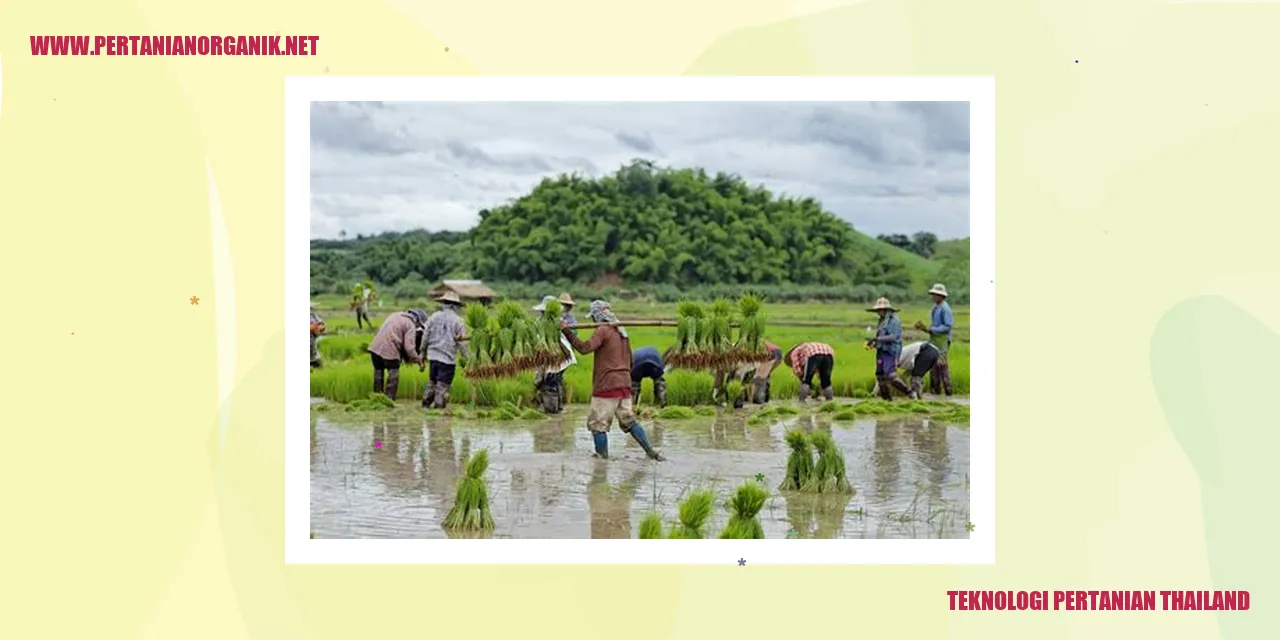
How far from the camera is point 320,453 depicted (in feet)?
33.9

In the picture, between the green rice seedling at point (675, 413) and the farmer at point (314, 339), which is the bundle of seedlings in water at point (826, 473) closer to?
the green rice seedling at point (675, 413)

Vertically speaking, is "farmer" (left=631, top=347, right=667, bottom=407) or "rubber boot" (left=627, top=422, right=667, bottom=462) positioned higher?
"farmer" (left=631, top=347, right=667, bottom=407)

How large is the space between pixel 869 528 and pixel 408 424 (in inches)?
187

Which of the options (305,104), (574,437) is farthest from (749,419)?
(305,104)

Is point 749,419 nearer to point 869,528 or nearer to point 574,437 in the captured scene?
point 574,437

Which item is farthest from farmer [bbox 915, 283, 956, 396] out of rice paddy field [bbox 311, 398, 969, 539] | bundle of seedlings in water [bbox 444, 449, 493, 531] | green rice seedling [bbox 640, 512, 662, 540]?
bundle of seedlings in water [bbox 444, 449, 493, 531]

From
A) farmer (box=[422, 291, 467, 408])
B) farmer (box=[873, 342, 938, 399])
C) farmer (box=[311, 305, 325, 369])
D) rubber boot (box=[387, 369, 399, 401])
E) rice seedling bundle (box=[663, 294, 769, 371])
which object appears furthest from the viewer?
farmer (box=[311, 305, 325, 369])

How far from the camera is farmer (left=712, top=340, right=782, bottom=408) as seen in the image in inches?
477

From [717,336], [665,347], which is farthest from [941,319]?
[665,347]

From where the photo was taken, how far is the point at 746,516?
324 inches

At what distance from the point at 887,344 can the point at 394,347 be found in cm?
486

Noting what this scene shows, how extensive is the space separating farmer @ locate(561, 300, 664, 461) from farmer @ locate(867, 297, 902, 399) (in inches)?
136

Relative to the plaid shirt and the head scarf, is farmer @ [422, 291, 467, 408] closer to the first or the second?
the head scarf

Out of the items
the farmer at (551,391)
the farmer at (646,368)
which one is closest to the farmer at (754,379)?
the farmer at (646,368)
